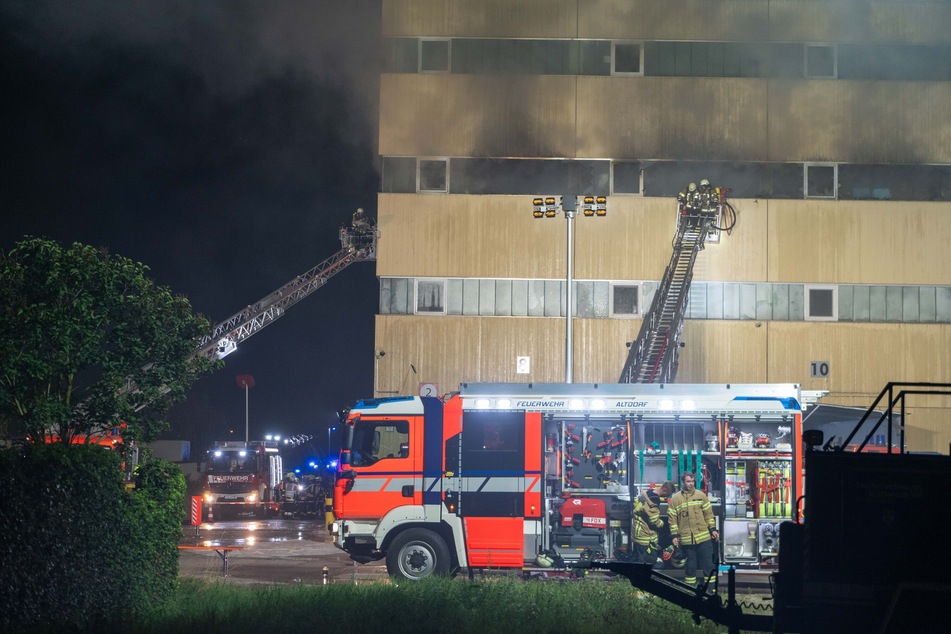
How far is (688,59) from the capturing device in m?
32.0

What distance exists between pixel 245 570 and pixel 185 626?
8.16m

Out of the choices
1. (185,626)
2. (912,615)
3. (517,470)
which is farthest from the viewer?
(517,470)

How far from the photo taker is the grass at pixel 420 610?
36.7 ft

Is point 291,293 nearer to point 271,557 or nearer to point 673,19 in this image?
point 673,19

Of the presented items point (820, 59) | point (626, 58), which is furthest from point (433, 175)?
point (820, 59)

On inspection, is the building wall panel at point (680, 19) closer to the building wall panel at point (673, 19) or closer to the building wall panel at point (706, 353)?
the building wall panel at point (673, 19)

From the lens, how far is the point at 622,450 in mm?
16609

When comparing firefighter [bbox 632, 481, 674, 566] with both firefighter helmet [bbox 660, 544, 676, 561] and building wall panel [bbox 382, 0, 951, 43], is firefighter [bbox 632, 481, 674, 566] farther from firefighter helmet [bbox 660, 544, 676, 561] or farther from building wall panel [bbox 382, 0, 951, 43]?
building wall panel [bbox 382, 0, 951, 43]

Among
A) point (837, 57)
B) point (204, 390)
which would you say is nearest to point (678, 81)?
point (837, 57)

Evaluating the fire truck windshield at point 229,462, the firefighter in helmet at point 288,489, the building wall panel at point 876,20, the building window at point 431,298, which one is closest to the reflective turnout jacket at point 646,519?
the building window at point 431,298

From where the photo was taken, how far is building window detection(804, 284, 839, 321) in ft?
104

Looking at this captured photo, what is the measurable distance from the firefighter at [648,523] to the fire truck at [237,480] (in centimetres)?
1842

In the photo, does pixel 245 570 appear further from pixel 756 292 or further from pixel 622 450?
pixel 756 292

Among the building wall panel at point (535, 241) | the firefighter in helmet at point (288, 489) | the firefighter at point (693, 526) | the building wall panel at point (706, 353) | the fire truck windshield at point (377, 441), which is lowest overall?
the firefighter in helmet at point (288, 489)
